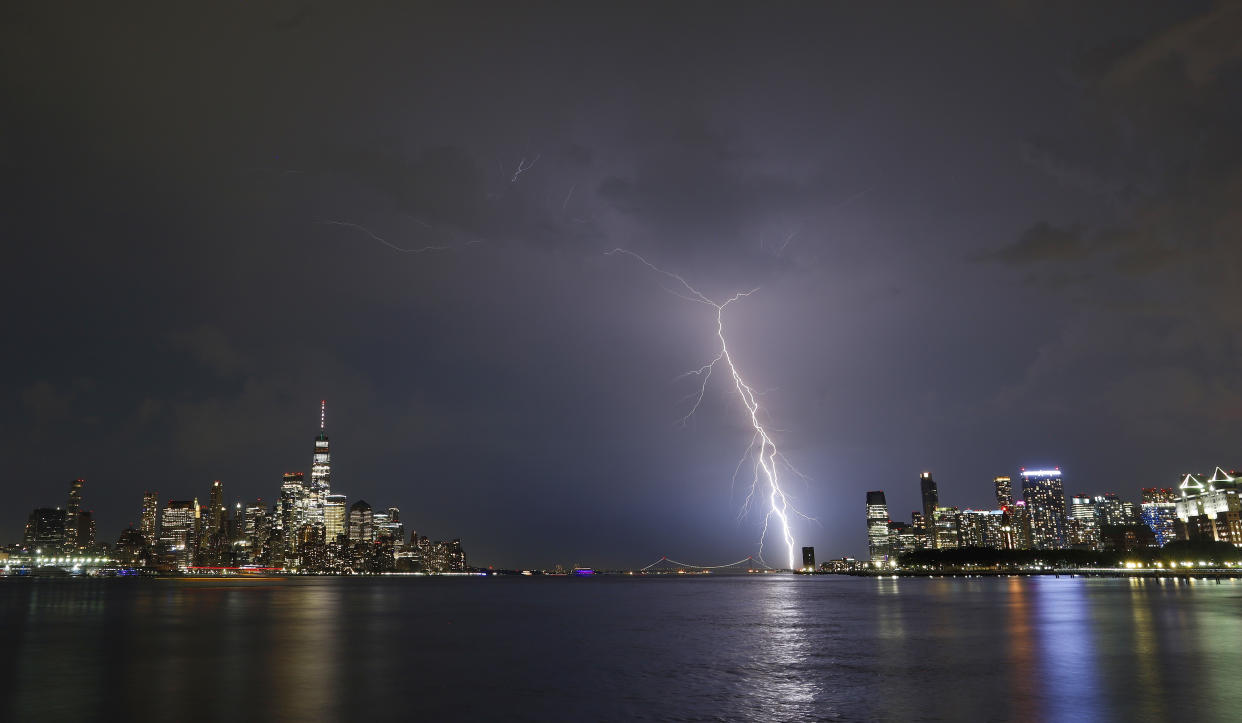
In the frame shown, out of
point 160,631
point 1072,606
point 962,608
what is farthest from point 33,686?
point 1072,606

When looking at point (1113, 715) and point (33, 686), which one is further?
point (33, 686)

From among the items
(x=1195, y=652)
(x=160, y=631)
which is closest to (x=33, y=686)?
(x=160, y=631)

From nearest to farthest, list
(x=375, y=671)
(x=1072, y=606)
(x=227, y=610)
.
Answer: (x=375, y=671) → (x=1072, y=606) → (x=227, y=610)

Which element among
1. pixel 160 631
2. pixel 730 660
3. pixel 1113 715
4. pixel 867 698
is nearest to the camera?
pixel 1113 715

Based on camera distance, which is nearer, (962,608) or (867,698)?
(867,698)

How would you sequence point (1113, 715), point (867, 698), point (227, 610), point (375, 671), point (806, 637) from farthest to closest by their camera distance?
point (227, 610) → point (806, 637) → point (375, 671) → point (867, 698) → point (1113, 715)

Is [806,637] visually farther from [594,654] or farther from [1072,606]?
[1072,606]

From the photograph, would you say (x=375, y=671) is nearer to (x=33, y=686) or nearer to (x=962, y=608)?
(x=33, y=686)

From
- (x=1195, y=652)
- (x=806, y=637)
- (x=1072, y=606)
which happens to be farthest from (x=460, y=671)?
(x=1072, y=606)

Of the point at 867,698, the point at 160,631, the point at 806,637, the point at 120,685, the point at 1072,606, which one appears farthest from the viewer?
the point at 1072,606
